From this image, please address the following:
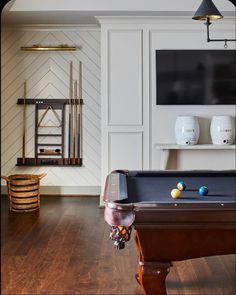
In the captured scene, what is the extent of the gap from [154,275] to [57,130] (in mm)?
4242

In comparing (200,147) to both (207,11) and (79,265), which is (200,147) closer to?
(207,11)

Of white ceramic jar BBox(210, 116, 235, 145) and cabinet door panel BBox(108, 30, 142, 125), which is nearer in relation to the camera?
white ceramic jar BBox(210, 116, 235, 145)

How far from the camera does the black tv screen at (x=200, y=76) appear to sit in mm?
5406

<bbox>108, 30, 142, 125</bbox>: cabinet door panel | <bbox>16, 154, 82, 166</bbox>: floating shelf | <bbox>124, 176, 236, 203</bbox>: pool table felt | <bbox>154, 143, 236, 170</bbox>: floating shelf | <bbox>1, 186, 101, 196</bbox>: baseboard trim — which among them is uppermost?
<bbox>108, 30, 142, 125</bbox>: cabinet door panel

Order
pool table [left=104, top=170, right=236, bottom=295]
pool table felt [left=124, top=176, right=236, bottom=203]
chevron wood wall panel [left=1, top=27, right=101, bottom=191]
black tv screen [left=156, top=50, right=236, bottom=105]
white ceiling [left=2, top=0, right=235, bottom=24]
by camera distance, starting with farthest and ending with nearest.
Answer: chevron wood wall panel [left=1, top=27, right=101, bottom=191] < black tv screen [left=156, top=50, right=236, bottom=105] < white ceiling [left=2, top=0, right=235, bottom=24] < pool table felt [left=124, top=176, right=236, bottom=203] < pool table [left=104, top=170, right=236, bottom=295]

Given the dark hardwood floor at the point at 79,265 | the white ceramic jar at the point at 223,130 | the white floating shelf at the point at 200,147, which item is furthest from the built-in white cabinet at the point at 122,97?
the dark hardwood floor at the point at 79,265

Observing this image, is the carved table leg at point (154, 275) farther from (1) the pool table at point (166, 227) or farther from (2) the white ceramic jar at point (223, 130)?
(2) the white ceramic jar at point (223, 130)

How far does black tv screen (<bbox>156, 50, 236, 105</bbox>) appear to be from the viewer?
541 cm

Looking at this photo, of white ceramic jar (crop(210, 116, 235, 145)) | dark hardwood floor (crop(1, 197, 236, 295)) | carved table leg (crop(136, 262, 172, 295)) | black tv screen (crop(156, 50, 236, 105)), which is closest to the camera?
carved table leg (crop(136, 262, 172, 295))

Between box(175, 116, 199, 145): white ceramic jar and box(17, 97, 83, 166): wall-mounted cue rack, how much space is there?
5.39ft

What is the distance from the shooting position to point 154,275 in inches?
87.7

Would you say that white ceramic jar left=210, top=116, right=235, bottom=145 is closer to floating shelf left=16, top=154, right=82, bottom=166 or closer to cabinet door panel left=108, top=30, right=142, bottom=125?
cabinet door panel left=108, top=30, right=142, bottom=125

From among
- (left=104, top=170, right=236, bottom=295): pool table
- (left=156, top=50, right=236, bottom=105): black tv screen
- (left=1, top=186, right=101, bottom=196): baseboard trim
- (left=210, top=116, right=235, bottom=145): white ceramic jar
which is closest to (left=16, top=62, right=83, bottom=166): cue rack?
(left=1, top=186, right=101, bottom=196): baseboard trim

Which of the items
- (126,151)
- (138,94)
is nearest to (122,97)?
(138,94)
